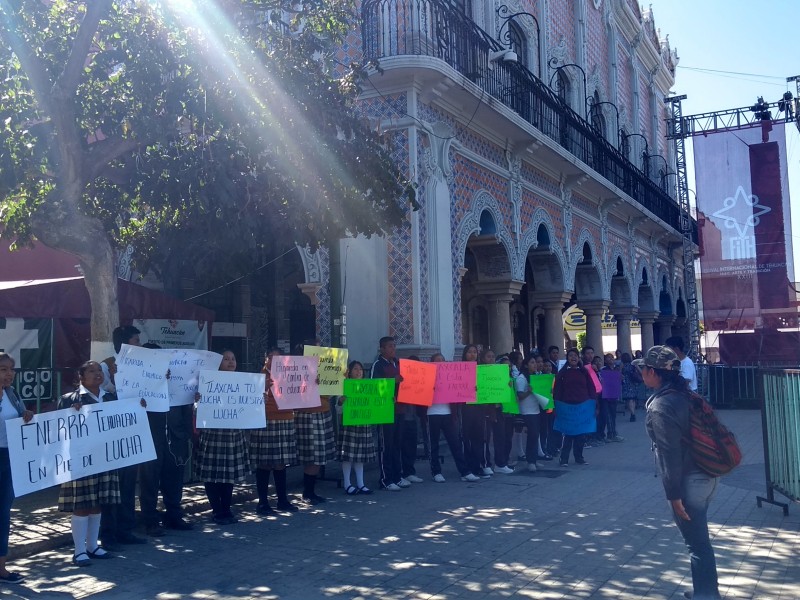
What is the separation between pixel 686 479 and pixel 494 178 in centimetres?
1136

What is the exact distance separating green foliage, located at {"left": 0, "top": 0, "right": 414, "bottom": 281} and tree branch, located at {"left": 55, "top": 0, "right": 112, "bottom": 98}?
0.25 ft

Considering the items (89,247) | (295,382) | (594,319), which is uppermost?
(89,247)

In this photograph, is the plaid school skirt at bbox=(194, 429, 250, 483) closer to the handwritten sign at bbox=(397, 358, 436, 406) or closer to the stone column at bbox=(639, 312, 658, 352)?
the handwritten sign at bbox=(397, 358, 436, 406)

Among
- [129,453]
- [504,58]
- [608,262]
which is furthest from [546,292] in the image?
[129,453]

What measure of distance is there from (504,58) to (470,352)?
6.20 meters

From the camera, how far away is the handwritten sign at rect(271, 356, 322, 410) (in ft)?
27.7

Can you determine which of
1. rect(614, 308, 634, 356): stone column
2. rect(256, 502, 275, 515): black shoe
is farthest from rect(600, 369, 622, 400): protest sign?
rect(614, 308, 634, 356): stone column

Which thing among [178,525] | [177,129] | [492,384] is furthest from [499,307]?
[178,525]

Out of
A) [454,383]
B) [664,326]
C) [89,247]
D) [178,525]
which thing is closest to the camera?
[178,525]

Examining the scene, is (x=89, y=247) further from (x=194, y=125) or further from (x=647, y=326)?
(x=647, y=326)

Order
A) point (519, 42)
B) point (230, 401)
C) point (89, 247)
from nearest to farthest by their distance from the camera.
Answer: point (230, 401) → point (89, 247) → point (519, 42)

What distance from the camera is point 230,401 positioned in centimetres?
789

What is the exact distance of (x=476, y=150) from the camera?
593 inches

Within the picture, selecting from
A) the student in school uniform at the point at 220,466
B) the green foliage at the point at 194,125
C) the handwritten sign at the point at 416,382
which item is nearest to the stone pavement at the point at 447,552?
the student in school uniform at the point at 220,466
